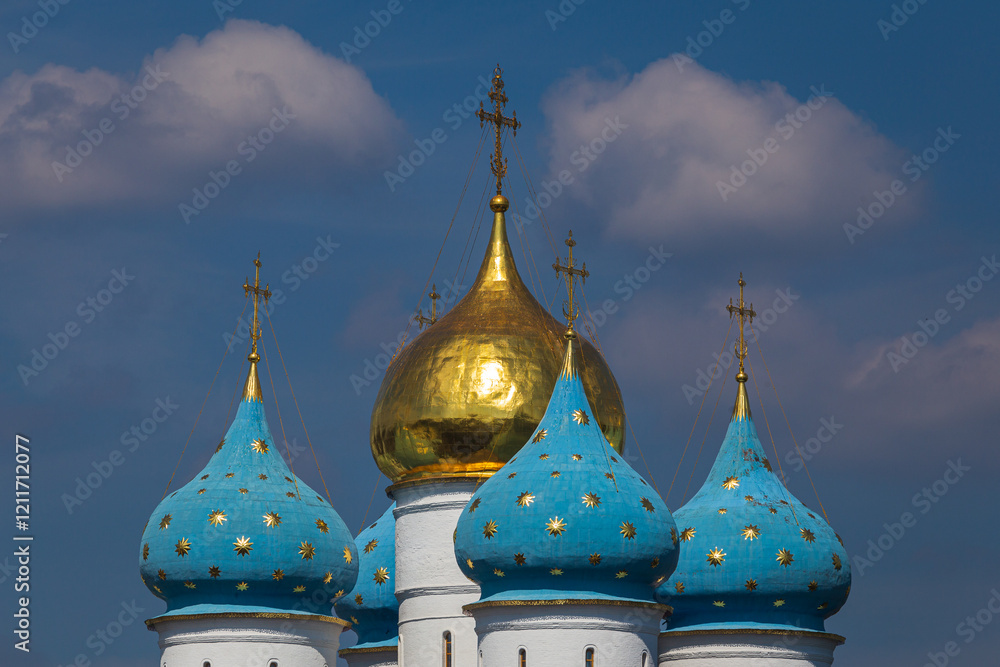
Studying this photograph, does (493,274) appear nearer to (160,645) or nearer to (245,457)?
(245,457)

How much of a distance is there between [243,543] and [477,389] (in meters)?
4.48

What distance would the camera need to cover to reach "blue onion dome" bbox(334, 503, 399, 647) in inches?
1379

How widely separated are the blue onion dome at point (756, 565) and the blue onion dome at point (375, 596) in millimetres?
4985

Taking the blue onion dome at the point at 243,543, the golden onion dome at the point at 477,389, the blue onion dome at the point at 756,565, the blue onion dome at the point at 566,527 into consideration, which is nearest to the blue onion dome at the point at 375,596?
the golden onion dome at the point at 477,389

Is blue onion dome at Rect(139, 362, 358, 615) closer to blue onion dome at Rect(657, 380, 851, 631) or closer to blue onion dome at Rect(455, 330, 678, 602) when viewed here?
blue onion dome at Rect(455, 330, 678, 602)

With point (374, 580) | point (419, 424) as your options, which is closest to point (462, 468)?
point (419, 424)

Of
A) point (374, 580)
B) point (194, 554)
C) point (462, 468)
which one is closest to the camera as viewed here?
point (194, 554)

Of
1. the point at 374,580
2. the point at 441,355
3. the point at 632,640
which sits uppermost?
the point at 441,355

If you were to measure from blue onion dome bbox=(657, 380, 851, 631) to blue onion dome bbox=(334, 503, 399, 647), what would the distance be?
16.4 feet

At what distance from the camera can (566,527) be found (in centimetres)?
2881

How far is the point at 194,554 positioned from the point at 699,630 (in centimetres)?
762

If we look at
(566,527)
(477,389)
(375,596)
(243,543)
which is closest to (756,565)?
(566,527)

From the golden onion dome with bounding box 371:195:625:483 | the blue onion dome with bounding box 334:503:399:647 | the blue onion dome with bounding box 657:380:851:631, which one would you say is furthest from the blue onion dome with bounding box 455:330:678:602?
the blue onion dome with bounding box 334:503:399:647

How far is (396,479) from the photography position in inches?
1332
